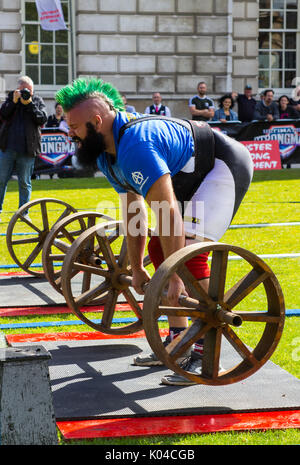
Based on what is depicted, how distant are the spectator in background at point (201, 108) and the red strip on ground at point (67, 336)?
45.2 feet

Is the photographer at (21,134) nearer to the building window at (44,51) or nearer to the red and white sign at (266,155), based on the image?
the red and white sign at (266,155)

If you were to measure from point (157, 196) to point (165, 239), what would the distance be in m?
0.22

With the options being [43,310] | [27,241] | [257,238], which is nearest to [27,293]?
[43,310]

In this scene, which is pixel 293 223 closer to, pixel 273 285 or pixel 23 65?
pixel 273 285

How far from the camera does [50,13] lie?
65.7 ft

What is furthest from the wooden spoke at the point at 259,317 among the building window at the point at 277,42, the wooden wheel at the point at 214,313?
the building window at the point at 277,42

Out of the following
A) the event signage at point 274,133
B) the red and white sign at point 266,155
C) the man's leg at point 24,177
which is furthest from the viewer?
the red and white sign at point 266,155

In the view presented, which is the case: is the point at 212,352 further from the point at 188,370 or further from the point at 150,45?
the point at 150,45

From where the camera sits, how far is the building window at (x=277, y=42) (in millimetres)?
24203

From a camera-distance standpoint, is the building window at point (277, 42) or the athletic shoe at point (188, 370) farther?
the building window at point (277, 42)

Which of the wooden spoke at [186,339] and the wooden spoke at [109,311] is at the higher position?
the wooden spoke at [186,339]

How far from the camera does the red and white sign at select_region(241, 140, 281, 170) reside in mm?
18703

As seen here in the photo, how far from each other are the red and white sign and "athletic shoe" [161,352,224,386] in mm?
14507
